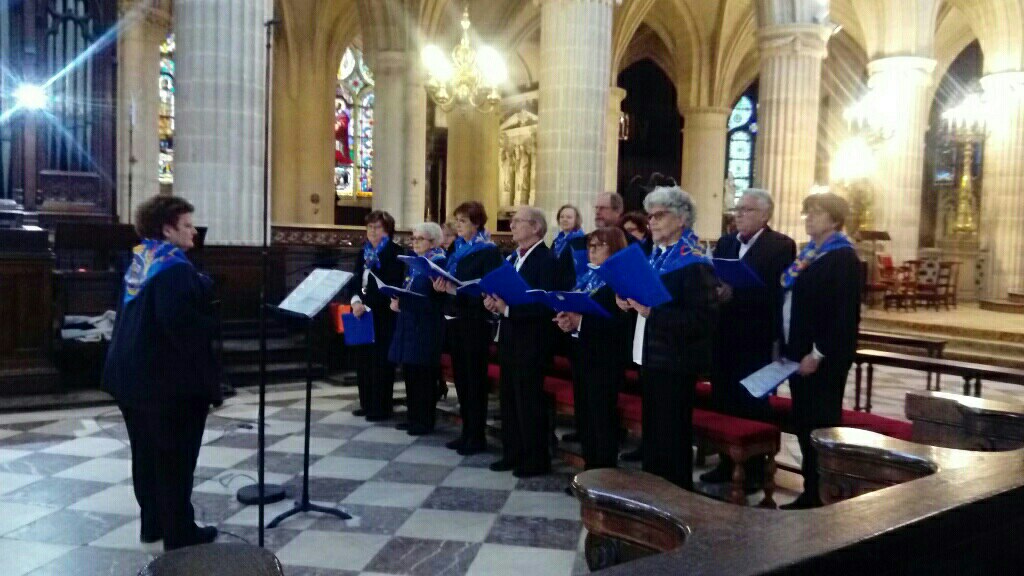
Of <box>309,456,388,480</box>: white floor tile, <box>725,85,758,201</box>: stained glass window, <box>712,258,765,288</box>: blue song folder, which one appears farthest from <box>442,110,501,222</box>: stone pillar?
<box>712,258,765,288</box>: blue song folder

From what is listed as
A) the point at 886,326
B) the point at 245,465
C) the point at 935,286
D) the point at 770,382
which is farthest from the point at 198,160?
the point at 935,286

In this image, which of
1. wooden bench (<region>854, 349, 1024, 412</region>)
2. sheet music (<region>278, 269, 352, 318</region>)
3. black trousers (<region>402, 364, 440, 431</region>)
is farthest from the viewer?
black trousers (<region>402, 364, 440, 431</region>)

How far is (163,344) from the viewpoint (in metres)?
3.36

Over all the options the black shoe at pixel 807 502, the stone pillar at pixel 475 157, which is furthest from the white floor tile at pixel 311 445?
the stone pillar at pixel 475 157

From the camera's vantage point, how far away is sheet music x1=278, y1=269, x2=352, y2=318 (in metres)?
3.64

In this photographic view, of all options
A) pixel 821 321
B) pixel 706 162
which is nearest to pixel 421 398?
pixel 821 321

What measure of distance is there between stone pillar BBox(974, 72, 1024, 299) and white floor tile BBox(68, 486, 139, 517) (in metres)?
18.3

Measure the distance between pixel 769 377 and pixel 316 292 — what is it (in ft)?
7.48

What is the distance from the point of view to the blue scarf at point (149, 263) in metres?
3.36

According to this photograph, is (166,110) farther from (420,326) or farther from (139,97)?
(420,326)

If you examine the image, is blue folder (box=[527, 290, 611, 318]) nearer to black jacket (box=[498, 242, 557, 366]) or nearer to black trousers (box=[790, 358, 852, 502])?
black jacket (box=[498, 242, 557, 366])

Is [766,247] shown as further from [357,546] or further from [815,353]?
[357,546]

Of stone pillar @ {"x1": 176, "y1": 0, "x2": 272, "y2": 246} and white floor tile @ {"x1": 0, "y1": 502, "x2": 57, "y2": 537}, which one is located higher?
stone pillar @ {"x1": 176, "y1": 0, "x2": 272, "y2": 246}

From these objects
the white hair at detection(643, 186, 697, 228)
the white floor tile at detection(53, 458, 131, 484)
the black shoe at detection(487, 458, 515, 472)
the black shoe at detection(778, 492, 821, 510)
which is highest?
the white hair at detection(643, 186, 697, 228)
